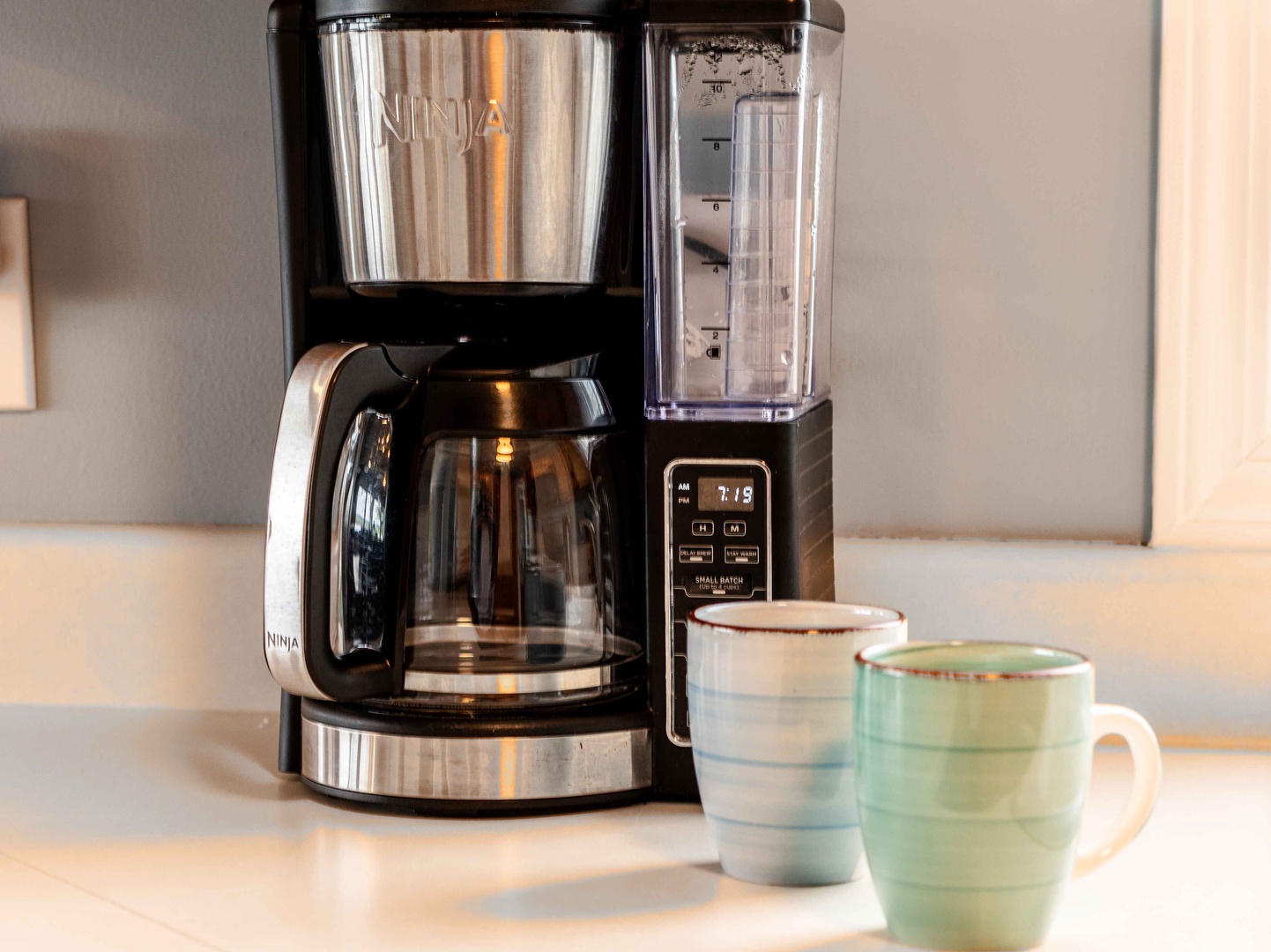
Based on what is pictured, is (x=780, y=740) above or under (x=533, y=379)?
under

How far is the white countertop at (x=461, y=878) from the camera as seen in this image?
0.63 meters

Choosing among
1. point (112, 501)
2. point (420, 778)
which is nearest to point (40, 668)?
Result: point (112, 501)

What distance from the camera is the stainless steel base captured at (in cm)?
79

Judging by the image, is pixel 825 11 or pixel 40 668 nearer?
pixel 825 11

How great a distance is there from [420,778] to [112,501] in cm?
45

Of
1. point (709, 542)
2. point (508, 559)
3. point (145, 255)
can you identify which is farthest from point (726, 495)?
point (145, 255)

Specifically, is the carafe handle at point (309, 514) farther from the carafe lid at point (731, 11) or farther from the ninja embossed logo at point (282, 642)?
the carafe lid at point (731, 11)

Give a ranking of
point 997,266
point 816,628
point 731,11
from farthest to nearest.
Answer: point 997,266
point 731,11
point 816,628

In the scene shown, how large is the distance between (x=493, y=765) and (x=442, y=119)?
34 centimetres

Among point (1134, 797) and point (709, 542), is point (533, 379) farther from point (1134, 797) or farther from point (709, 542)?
point (1134, 797)

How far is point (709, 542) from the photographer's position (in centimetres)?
79

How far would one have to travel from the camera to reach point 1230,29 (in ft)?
3.10

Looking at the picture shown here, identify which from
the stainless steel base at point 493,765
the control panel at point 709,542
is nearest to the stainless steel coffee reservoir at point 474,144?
the control panel at point 709,542

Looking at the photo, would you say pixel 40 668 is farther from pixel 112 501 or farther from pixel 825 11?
pixel 825 11
